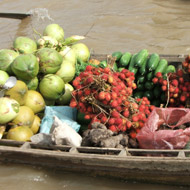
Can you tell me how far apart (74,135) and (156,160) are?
87 cm

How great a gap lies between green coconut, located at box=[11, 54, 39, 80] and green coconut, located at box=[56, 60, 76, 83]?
45cm

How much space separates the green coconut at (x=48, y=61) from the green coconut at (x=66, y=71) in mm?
145

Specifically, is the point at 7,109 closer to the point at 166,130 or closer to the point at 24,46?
the point at 24,46

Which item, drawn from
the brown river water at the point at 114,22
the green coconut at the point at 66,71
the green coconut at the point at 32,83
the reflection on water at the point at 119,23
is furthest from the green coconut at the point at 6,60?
the reflection on water at the point at 119,23

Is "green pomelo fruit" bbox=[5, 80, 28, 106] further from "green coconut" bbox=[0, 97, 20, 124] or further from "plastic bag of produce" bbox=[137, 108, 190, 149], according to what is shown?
"plastic bag of produce" bbox=[137, 108, 190, 149]

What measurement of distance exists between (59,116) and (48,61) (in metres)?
0.70

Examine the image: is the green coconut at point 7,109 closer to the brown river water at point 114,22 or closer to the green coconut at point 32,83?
the green coconut at point 32,83

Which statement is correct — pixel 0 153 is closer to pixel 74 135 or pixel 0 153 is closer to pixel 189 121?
pixel 74 135

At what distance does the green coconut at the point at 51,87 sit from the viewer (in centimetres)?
341

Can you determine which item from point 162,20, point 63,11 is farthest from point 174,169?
point 63,11

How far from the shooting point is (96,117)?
295 cm

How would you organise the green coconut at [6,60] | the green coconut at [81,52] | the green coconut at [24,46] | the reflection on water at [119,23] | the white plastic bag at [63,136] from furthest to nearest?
the reflection on water at [119,23] → the green coconut at [81,52] → the green coconut at [24,46] → the green coconut at [6,60] → the white plastic bag at [63,136]

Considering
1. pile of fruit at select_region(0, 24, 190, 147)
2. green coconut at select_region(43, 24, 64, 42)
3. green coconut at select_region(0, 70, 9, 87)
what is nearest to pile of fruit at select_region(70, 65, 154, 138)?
pile of fruit at select_region(0, 24, 190, 147)

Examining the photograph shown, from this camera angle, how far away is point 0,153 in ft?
9.59
